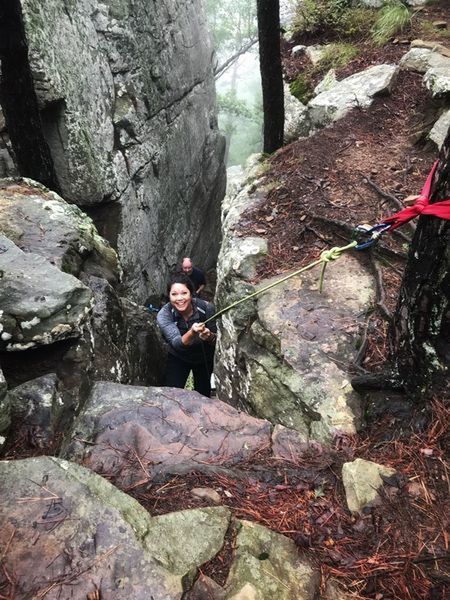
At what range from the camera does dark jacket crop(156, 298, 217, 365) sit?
5.61 metres

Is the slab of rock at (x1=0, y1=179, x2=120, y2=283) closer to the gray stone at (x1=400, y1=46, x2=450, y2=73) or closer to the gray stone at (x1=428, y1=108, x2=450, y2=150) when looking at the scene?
the gray stone at (x1=428, y1=108, x2=450, y2=150)

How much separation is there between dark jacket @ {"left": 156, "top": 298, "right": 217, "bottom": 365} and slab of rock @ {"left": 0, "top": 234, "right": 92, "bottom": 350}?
1.22 m

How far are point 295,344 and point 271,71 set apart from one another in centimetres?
527

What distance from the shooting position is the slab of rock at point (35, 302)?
411cm

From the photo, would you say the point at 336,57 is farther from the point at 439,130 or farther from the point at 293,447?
the point at 293,447

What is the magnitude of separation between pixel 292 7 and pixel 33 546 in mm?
11912

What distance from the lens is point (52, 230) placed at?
5742 mm

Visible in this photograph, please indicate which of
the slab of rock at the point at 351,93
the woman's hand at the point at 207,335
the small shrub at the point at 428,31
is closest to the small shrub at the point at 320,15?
the small shrub at the point at 428,31

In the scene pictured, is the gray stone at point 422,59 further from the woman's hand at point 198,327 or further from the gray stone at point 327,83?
the woman's hand at point 198,327

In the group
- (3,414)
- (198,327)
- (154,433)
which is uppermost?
(3,414)

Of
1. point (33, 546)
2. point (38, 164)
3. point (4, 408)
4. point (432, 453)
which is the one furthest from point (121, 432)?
point (38, 164)

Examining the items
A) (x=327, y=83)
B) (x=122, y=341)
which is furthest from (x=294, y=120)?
(x=122, y=341)

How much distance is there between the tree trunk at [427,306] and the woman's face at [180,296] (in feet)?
9.29

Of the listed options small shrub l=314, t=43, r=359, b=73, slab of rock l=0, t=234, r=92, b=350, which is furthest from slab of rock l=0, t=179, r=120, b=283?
small shrub l=314, t=43, r=359, b=73
